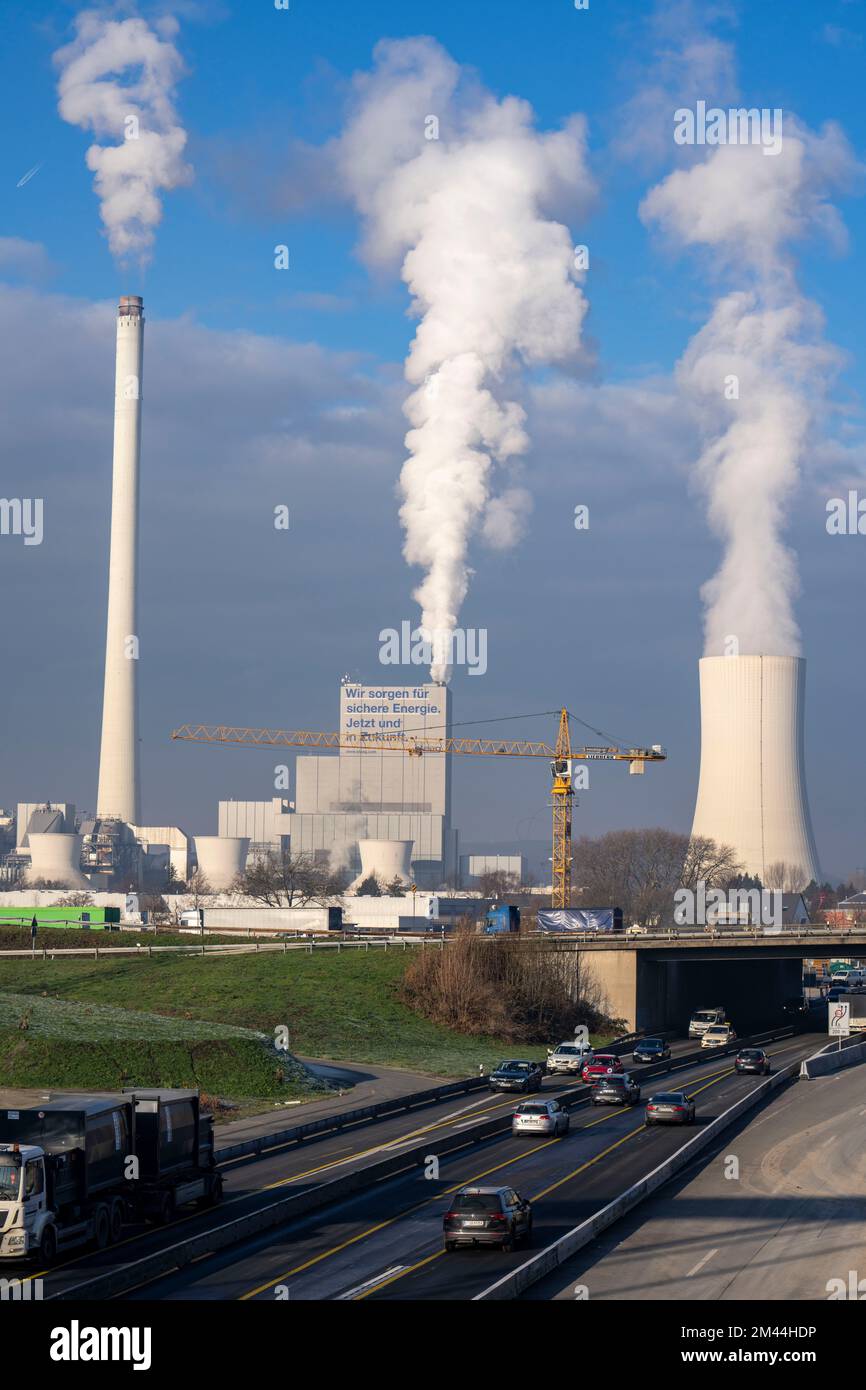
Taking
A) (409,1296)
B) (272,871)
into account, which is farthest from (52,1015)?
(272,871)

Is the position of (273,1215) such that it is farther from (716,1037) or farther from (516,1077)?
(716,1037)

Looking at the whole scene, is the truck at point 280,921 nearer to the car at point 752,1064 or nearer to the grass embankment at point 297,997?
the grass embankment at point 297,997

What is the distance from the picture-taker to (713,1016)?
317 ft

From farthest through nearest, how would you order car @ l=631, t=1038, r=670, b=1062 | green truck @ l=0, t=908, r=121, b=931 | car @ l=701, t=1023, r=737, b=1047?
green truck @ l=0, t=908, r=121, b=931 < car @ l=701, t=1023, r=737, b=1047 < car @ l=631, t=1038, r=670, b=1062

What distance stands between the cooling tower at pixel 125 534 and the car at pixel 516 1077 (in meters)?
121

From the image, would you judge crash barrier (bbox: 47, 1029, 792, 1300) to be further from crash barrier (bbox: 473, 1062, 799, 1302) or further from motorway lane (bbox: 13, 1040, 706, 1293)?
crash barrier (bbox: 473, 1062, 799, 1302)

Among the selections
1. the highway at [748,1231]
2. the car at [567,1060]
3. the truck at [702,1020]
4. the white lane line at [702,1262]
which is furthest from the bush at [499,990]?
the white lane line at [702,1262]

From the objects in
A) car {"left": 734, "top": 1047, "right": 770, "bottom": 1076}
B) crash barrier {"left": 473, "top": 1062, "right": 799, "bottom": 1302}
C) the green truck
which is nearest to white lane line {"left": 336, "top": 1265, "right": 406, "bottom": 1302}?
crash barrier {"left": 473, "top": 1062, "right": 799, "bottom": 1302}

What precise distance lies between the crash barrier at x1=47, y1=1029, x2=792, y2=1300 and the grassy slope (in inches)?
813

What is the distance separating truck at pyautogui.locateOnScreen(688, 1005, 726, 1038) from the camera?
94.6 m

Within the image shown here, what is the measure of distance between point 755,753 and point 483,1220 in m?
99.4

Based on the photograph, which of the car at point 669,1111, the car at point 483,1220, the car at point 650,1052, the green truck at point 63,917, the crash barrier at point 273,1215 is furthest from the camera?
the green truck at point 63,917

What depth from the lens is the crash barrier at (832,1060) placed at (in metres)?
69.2
